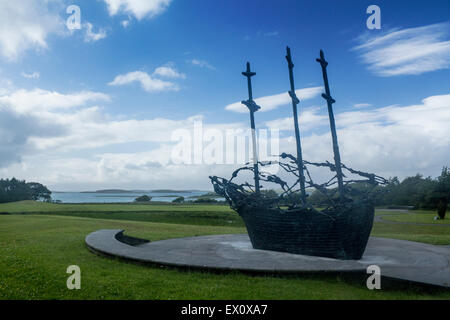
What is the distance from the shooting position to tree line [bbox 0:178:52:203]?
218 feet

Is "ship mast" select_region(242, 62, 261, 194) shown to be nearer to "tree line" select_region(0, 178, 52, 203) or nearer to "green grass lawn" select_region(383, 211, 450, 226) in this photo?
"green grass lawn" select_region(383, 211, 450, 226)

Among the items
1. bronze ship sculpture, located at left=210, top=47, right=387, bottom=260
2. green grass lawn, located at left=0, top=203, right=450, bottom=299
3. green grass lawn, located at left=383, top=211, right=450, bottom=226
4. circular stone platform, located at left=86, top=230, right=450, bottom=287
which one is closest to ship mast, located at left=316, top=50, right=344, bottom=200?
bronze ship sculpture, located at left=210, top=47, right=387, bottom=260

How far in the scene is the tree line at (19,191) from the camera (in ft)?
218

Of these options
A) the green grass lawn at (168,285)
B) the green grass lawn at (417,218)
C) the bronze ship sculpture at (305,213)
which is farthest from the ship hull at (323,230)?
the green grass lawn at (417,218)

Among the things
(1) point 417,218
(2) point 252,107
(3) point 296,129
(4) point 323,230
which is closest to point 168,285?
(4) point 323,230

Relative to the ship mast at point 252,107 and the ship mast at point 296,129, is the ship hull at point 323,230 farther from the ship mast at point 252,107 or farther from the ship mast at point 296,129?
the ship mast at point 252,107

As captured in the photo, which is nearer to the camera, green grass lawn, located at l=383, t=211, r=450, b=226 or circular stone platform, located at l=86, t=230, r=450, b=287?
circular stone platform, located at l=86, t=230, r=450, b=287

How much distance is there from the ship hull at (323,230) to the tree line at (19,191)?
2771 inches

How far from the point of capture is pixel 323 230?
9.48 metres

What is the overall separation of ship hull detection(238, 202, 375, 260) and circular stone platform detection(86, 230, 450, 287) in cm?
37

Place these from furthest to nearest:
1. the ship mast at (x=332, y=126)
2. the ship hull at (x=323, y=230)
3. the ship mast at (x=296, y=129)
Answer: the ship mast at (x=296, y=129) → the ship mast at (x=332, y=126) → the ship hull at (x=323, y=230)

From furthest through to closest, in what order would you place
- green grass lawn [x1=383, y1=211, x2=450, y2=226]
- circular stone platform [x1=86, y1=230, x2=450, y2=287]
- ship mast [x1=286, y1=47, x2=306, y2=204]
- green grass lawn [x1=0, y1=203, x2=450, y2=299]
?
green grass lawn [x1=383, y1=211, x2=450, y2=226] → ship mast [x1=286, y1=47, x2=306, y2=204] → circular stone platform [x1=86, y1=230, x2=450, y2=287] → green grass lawn [x1=0, y1=203, x2=450, y2=299]

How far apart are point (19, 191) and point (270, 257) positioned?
261 feet

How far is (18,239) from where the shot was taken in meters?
12.6
